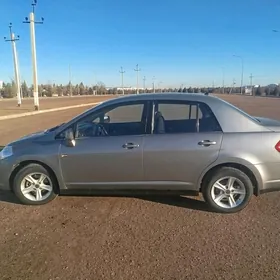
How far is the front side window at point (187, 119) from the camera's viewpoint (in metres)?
4.00

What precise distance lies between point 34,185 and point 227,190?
9.24 feet

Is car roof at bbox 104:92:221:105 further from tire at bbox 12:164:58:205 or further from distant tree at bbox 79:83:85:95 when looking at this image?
distant tree at bbox 79:83:85:95

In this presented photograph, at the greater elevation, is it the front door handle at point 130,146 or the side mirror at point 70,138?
the side mirror at point 70,138

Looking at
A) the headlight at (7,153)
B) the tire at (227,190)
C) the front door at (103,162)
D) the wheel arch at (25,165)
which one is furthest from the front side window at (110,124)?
the tire at (227,190)

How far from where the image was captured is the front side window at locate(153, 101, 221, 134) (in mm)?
3996

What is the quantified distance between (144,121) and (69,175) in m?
1.34

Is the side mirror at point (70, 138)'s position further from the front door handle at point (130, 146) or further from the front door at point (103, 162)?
the front door handle at point (130, 146)

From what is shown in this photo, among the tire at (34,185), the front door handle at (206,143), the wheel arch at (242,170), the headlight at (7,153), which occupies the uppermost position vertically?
the front door handle at (206,143)

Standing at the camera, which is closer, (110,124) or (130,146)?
(130,146)

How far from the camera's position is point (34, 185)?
4.30 meters

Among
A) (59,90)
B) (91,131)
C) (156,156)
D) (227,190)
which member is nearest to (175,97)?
(156,156)

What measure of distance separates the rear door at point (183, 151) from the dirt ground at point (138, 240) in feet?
1.58

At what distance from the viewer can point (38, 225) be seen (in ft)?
12.2

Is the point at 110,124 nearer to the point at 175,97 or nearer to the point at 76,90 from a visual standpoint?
the point at 175,97
